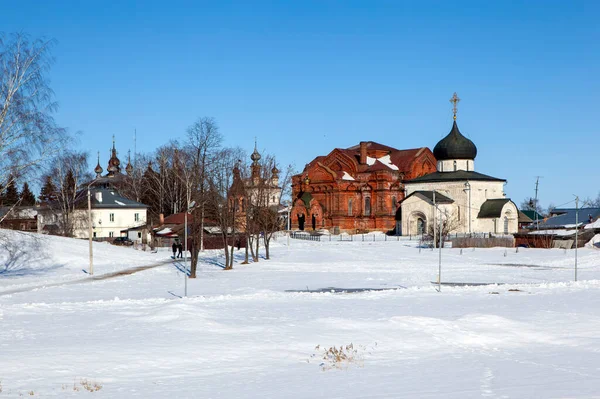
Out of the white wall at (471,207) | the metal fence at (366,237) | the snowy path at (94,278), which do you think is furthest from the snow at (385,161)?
the snowy path at (94,278)

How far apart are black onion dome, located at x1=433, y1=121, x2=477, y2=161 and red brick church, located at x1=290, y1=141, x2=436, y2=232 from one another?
634 centimetres

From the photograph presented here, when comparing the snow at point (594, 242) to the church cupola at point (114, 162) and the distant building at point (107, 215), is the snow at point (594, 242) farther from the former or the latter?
the church cupola at point (114, 162)

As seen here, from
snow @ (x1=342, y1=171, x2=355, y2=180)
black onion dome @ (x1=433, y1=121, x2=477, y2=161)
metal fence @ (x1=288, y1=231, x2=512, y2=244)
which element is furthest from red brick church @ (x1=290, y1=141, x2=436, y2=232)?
black onion dome @ (x1=433, y1=121, x2=477, y2=161)

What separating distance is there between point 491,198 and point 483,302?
52931 mm

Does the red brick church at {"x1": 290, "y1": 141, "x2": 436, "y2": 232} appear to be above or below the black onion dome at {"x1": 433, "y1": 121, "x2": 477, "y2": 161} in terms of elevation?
below

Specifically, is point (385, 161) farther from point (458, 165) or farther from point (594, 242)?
point (594, 242)

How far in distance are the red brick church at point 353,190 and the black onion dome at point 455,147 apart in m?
6.34

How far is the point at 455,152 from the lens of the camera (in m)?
76.4

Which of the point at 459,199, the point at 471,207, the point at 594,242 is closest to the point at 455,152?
the point at 459,199

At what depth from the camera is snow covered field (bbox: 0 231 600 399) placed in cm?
1291

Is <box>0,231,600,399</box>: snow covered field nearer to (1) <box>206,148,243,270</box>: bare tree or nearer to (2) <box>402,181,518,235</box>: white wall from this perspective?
(1) <box>206,148,243,270</box>: bare tree

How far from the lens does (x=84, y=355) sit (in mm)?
15086

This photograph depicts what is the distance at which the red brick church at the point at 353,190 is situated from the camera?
265ft

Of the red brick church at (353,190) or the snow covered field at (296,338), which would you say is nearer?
the snow covered field at (296,338)
